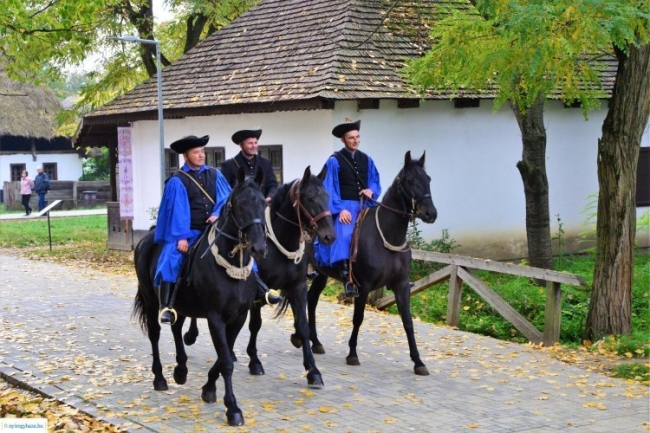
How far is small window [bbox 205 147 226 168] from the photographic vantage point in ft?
74.0

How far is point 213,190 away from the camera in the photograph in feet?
32.2

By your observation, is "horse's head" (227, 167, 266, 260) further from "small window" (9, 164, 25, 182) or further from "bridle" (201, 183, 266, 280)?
"small window" (9, 164, 25, 182)

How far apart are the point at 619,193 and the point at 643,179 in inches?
476

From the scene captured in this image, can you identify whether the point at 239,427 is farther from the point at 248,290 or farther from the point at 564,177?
the point at 564,177

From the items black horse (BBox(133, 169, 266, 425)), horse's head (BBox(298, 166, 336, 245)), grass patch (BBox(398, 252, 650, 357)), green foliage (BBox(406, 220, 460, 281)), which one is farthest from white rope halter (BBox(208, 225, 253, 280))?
green foliage (BBox(406, 220, 460, 281))

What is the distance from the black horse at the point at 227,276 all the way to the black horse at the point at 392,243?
7.52 ft

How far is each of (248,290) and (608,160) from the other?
17.7 feet

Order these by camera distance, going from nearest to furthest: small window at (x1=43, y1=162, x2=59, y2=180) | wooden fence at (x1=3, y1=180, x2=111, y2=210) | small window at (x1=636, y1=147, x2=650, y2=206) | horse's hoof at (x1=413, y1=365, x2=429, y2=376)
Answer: horse's hoof at (x1=413, y1=365, x2=429, y2=376), small window at (x1=636, y1=147, x2=650, y2=206), wooden fence at (x1=3, y1=180, x2=111, y2=210), small window at (x1=43, y1=162, x2=59, y2=180)

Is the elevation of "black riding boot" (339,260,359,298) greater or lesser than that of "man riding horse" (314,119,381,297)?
lesser

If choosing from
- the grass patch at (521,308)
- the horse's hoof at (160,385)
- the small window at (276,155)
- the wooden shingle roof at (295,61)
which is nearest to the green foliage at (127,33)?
the wooden shingle roof at (295,61)

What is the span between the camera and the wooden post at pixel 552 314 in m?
12.2

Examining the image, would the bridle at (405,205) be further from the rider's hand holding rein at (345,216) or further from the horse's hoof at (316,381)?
the horse's hoof at (316,381)

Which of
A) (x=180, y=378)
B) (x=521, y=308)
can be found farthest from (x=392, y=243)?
(x=521, y=308)

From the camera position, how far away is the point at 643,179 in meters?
23.6
